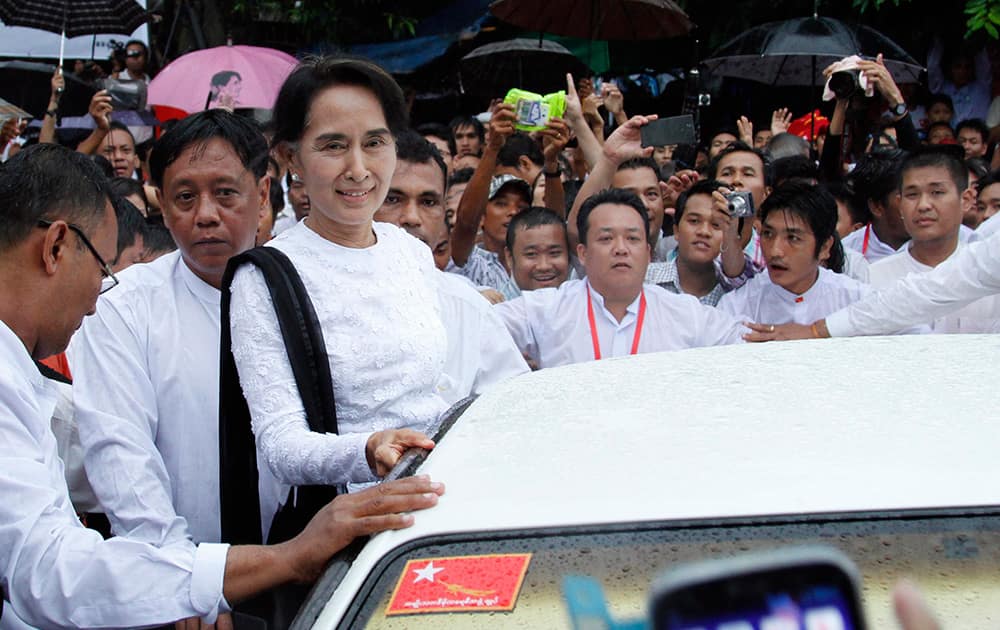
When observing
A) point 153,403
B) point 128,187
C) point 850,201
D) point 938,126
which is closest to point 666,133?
point 850,201

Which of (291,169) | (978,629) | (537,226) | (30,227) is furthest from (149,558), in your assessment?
(537,226)

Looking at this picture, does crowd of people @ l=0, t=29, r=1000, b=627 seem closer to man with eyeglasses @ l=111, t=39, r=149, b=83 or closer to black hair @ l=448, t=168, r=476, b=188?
black hair @ l=448, t=168, r=476, b=188

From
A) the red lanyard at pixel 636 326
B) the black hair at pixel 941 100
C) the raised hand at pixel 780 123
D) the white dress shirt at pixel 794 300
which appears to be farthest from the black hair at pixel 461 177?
the black hair at pixel 941 100

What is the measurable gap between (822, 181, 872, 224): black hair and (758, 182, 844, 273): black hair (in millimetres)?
1205

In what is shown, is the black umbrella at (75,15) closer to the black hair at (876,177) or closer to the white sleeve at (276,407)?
the black hair at (876,177)

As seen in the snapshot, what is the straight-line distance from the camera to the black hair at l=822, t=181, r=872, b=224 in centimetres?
586

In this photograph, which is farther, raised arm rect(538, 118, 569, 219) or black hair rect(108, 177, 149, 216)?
black hair rect(108, 177, 149, 216)

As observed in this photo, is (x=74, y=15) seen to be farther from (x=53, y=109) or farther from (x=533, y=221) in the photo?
(x=533, y=221)

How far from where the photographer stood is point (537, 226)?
4.80 metres

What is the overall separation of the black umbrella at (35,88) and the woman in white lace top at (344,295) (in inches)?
296

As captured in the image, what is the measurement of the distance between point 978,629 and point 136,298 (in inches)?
70.9

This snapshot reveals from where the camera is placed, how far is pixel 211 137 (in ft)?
8.08

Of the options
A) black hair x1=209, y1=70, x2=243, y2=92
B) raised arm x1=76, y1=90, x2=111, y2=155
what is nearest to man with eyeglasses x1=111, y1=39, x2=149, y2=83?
black hair x1=209, y1=70, x2=243, y2=92

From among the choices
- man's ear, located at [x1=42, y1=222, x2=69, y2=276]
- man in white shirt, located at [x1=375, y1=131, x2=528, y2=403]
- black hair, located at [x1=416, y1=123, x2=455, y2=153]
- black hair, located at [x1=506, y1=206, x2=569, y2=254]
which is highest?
black hair, located at [x1=416, y1=123, x2=455, y2=153]
